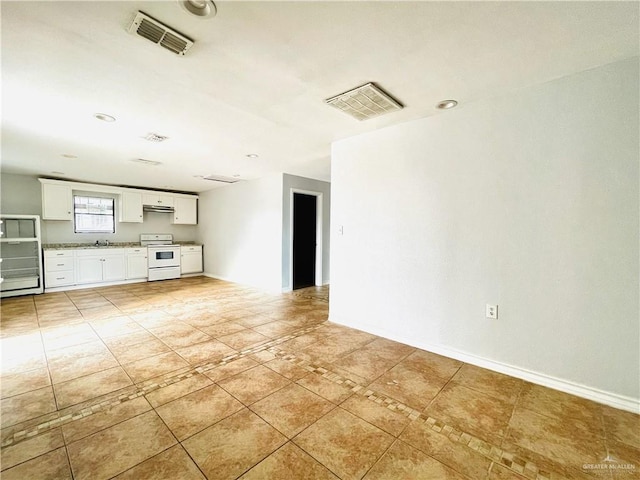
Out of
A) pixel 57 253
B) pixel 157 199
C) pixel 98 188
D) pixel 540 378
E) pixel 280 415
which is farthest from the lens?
pixel 157 199

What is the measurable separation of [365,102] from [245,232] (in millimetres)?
4430

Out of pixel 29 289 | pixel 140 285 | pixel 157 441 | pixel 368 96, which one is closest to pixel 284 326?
pixel 157 441

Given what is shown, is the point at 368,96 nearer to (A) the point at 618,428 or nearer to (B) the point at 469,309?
(B) the point at 469,309

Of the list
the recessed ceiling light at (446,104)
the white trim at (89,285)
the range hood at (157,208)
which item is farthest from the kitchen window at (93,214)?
the recessed ceiling light at (446,104)

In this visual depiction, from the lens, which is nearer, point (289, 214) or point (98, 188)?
point (289, 214)

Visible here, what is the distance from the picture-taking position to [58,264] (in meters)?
5.31

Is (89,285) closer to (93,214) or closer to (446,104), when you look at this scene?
(93,214)

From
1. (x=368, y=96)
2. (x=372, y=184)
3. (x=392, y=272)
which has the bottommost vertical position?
(x=392, y=272)

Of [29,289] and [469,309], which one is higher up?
[469,309]

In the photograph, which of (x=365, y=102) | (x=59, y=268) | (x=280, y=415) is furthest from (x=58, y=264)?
(x=365, y=102)

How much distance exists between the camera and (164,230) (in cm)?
737

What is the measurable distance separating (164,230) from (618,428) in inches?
338

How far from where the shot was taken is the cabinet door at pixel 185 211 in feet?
23.7

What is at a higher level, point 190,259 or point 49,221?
point 49,221
